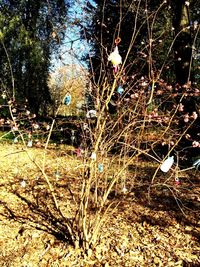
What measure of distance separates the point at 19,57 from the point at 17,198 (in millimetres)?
9278

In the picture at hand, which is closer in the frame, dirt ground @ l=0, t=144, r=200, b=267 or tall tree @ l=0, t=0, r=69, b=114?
dirt ground @ l=0, t=144, r=200, b=267

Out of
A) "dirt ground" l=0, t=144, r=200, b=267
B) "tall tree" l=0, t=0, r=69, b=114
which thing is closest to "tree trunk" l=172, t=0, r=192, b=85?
"dirt ground" l=0, t=144, r=200, b=267

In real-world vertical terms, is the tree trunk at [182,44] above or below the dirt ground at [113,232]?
above

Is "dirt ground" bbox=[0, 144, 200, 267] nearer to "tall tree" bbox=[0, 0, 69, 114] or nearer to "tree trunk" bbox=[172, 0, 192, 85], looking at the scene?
"tree trunk" bbox=[172, 0, 192, 85]

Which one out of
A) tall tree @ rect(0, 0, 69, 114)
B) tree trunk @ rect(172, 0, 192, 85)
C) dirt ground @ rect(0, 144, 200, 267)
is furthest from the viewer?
tall tree @ rect(0, 0, 69, 114)

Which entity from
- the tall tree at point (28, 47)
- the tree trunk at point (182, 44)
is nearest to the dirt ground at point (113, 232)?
the tree trunk at point (182, 44)

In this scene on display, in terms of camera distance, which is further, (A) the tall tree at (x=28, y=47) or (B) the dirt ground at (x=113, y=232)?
(A) the tall tree at (x=28, y=47)

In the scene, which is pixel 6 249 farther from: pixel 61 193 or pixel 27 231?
pixel 61 193

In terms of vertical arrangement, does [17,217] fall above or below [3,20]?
below

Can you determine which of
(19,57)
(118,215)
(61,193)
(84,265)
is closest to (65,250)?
(84,265)

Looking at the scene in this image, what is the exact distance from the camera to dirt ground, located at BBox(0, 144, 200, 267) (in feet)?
8.82

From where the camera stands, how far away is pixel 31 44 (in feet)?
39.9

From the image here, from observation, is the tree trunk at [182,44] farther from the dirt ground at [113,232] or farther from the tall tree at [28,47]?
the tall tree at [28,47]

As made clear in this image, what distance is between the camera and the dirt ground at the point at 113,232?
269cm
